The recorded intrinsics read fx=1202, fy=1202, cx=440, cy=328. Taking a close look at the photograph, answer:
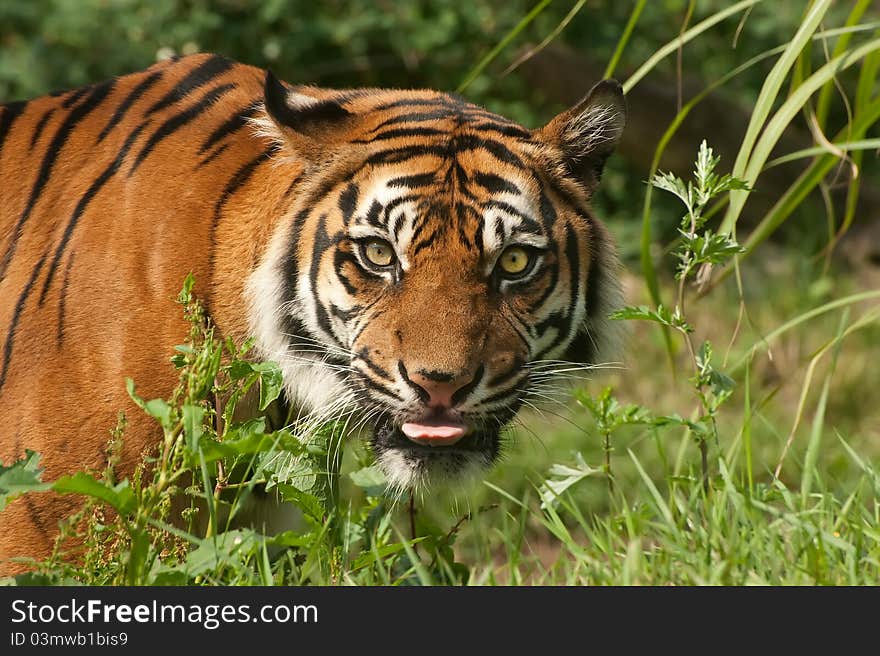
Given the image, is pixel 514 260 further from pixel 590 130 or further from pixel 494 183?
pixel 590 130

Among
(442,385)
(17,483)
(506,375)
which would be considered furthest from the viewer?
(506,375)

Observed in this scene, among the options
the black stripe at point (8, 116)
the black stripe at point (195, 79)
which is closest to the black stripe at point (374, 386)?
the black stripe at point (195, 79)

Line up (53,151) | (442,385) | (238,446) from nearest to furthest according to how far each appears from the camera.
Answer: (238,446) < (442,385) < (53,151)

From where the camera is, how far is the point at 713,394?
238 centimetres

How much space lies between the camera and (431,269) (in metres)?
2.50

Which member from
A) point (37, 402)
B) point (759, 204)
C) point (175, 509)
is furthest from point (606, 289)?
point (759, 204)

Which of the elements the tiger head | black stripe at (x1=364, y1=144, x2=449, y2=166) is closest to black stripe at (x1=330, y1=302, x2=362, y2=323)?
the tiger head

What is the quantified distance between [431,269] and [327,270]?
281 millimetres

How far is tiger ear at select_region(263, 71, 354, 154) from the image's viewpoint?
2617 mm

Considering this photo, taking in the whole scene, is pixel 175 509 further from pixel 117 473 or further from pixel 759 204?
pixel 759 204

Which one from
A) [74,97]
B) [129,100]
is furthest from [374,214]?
[74,97]

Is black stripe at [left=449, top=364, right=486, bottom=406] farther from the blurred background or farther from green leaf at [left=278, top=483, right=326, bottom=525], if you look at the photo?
the blurred background

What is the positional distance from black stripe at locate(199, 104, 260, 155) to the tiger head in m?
0.16
